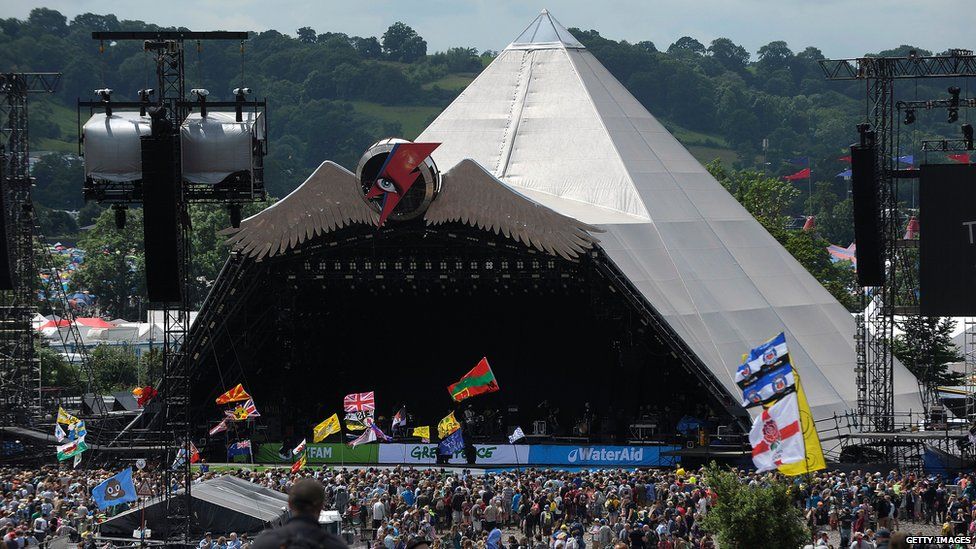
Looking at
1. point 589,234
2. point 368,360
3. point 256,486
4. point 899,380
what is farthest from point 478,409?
point 256,486

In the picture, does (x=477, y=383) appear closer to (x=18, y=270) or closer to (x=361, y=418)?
(x=361, y=418)

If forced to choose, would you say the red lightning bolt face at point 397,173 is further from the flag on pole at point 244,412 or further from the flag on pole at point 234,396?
the flag on pole at point 244,412

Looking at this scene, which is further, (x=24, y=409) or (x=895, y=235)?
(x=24, y=409)

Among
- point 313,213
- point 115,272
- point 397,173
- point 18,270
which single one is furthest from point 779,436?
point 115,272

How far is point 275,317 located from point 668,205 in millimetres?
12362

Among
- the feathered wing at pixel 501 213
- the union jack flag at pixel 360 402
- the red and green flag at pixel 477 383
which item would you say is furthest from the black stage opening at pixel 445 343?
the union jack flag at pixel 360 402

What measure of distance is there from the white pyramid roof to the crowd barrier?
288 centimetres

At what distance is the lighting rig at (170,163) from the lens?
96.8ft

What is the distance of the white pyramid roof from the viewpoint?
46.1 m

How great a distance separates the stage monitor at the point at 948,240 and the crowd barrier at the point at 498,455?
25.1ft

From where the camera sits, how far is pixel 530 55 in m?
58.4

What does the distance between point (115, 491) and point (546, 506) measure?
8165 millimetres

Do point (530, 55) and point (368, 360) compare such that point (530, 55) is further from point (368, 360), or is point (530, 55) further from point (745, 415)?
point (745, 415)

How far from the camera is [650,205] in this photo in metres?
50.2
